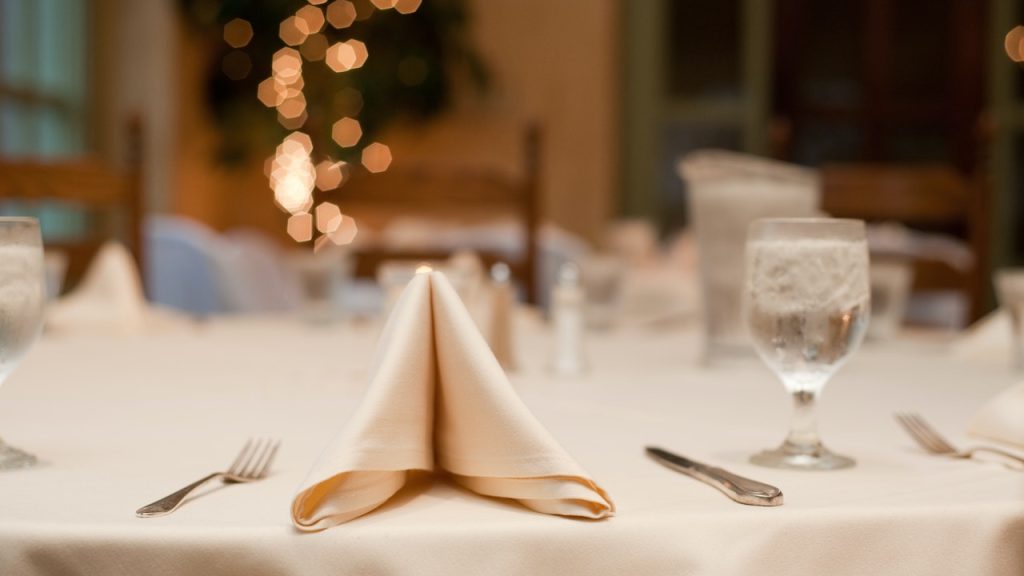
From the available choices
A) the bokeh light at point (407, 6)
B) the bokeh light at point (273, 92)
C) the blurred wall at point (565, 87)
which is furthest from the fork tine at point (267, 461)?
the blurred wall at point (565, 87)

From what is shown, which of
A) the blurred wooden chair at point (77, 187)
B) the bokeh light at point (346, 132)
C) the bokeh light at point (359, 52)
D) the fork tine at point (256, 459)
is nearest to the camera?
the fork tine at point (256, 459)

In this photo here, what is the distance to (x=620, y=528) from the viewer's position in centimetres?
52

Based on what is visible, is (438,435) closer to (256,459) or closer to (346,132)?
(256,459)

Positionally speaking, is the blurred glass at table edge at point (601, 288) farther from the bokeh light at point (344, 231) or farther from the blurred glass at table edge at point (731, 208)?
the bokeh light at point (344, 231)

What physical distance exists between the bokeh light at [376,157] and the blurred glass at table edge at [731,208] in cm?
404

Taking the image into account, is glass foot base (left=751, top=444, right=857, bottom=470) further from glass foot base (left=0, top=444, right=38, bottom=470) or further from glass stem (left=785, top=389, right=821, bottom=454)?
glass foot base (left=0, top=444, right=38, bottom=470)

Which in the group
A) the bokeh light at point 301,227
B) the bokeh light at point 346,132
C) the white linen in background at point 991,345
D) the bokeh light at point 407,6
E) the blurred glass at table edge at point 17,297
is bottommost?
the bokeh light at point 301,227

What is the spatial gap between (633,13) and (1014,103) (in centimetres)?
190

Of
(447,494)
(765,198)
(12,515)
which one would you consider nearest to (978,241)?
(765,198)

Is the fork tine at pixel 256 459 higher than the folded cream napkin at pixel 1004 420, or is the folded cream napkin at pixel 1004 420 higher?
the folded cream napkin at pixel 1004 420

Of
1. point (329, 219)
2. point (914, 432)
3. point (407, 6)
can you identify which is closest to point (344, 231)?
point (329, 219)

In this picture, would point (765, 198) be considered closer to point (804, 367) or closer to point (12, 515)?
point (804, 367)

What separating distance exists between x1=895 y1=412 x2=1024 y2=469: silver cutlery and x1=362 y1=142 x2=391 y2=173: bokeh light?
445 cm

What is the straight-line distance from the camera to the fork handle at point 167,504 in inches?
20.5
